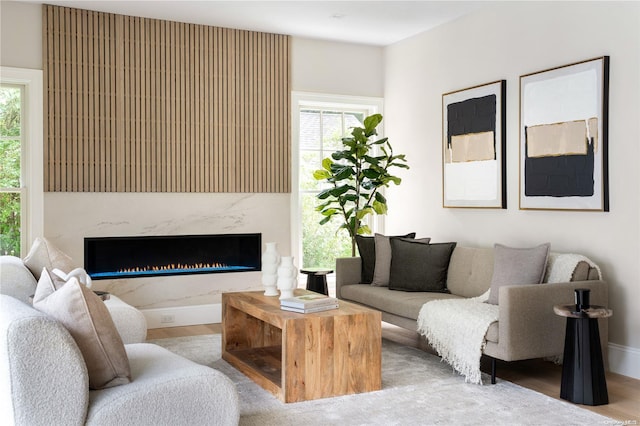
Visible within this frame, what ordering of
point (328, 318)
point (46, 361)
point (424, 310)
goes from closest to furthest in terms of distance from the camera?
point (46, 361)
point (328, 318)
point (424, 310)

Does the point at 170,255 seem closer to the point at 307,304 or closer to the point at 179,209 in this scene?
the point at 179,209

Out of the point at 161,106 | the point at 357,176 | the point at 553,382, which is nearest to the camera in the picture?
the point at 553,382

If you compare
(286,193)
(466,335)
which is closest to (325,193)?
(286,193)

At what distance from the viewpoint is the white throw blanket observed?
4.01 m

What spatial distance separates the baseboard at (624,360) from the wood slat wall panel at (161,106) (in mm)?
3348

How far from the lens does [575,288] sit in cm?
411

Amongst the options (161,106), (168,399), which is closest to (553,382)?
(168,399)

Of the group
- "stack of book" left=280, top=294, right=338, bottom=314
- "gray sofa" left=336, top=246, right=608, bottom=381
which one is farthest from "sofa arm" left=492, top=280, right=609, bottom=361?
"stack of book" left=280, top=294, right=338, bottom=314

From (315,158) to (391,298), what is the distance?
2.28 meters

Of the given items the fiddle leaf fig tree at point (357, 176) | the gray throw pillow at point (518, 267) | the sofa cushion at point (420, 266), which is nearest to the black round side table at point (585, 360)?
the gray throw pillow at point (518, 267)

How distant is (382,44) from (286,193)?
1878mm

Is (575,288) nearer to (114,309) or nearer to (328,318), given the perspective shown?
(328,318)

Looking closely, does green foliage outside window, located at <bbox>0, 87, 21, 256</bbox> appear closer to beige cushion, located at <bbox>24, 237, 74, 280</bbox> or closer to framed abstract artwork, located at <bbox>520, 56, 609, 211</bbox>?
beige cushion, located at <bbox>24, 237, 74, 280</bbox>

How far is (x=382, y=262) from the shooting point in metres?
5.52
